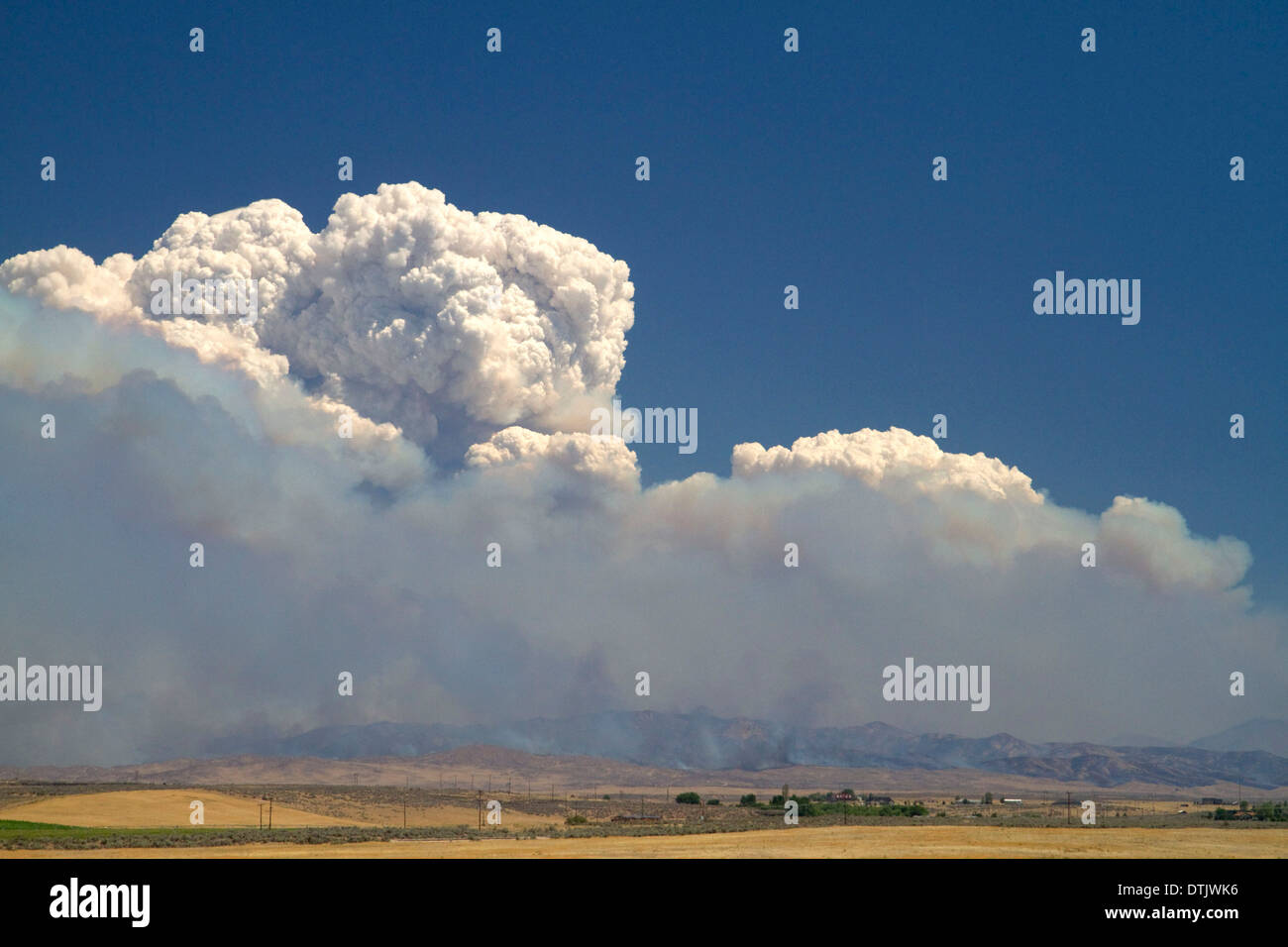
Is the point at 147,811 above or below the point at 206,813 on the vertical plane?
below

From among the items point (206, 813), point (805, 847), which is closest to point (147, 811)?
point (206, 813)

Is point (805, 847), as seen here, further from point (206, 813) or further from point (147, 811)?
point (147, 811)

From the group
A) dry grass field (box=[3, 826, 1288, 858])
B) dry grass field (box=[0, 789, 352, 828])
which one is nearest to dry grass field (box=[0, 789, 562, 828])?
dry grass field (box=[0, 789, 352, 828])

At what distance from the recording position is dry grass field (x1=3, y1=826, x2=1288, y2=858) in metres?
62.9

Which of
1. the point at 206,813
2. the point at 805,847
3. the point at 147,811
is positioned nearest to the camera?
the point at 805,847

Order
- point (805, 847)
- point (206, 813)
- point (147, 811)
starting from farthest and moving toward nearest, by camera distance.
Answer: point (147, 811)
point (206, 813)
point (805, 847)

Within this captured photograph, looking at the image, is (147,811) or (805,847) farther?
(147,811)

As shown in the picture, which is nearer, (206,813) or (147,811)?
(206,813)

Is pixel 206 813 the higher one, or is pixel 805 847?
pixel 805 847

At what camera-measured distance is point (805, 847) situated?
219 feet

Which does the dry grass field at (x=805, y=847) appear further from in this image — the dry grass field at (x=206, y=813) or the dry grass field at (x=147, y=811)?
the dry grass field at (x=147, y=811)

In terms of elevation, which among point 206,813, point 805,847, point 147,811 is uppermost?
point 805,847

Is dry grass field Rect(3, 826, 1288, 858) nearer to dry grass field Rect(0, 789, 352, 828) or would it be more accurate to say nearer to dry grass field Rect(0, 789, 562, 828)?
dry grass field Rect(0, 789, 562, 828)
